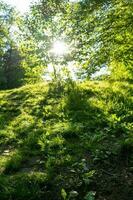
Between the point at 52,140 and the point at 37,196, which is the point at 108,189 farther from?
the point at 52,140

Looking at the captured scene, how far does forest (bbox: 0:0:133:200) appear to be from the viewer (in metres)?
10.3

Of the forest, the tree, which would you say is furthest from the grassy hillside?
the tree

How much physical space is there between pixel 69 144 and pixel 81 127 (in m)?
1.78

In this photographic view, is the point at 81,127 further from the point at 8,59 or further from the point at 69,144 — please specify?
the point at 8,59

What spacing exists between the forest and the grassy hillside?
0.02 m

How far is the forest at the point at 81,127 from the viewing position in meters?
10.3

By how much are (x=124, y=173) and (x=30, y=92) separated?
494 inches

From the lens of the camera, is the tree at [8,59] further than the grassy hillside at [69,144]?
Yes

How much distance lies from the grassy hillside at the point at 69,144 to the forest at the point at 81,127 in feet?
0.08

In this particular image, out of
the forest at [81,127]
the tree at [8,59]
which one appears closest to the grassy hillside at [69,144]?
the forest at [81,127]

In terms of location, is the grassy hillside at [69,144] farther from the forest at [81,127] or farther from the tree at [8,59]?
the tree at [8,59]

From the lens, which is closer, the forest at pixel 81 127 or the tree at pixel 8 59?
the forest at pixel 81 127

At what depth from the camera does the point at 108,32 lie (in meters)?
13.1

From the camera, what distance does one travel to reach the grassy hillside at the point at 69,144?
10.1 metres
